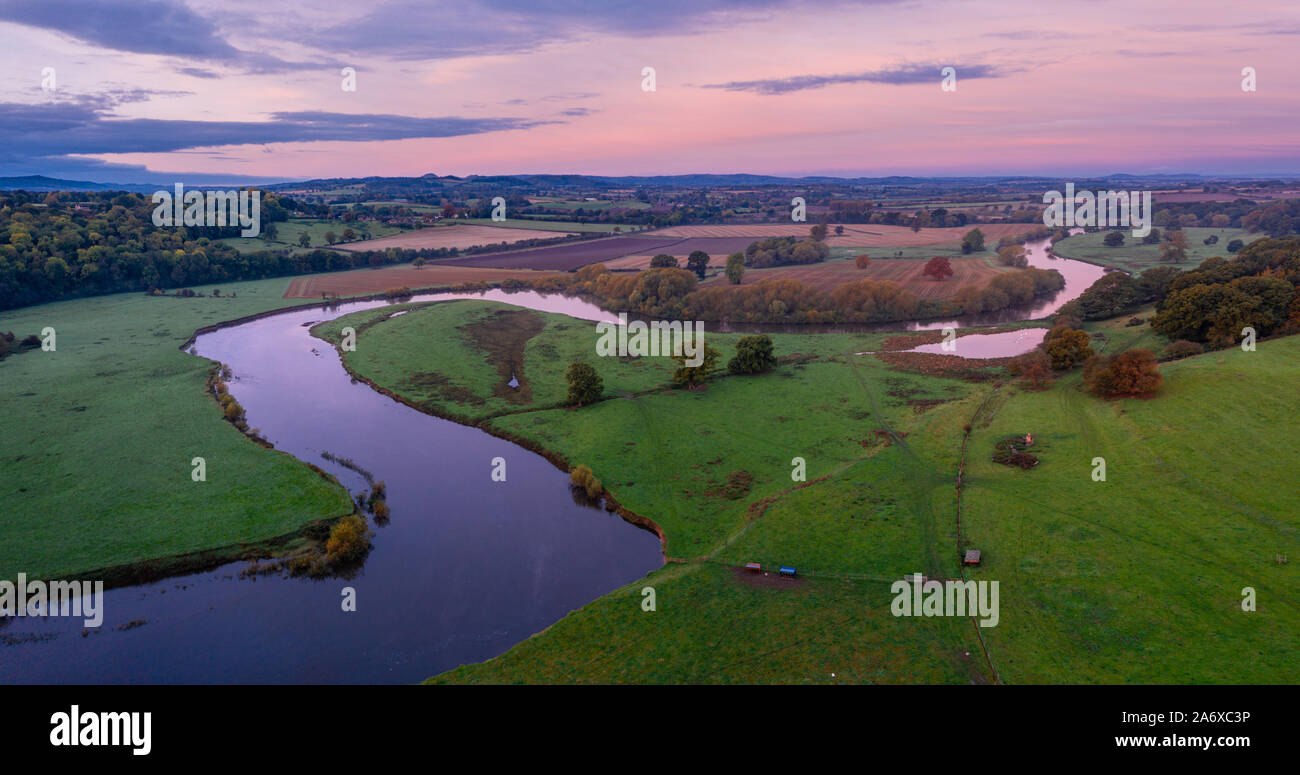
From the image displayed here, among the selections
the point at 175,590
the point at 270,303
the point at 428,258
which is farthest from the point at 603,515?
the point at 428,258

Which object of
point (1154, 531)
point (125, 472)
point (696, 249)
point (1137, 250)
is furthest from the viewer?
point (696, 249)

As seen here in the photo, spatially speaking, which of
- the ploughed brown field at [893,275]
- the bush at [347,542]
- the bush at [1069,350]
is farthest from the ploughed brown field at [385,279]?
the bush at [1069,350]

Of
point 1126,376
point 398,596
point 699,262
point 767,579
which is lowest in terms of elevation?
point 398,596

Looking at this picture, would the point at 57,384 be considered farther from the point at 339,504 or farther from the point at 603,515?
the point at 603,515

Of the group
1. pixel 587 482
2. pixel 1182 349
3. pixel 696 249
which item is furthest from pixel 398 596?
pixel 696 249

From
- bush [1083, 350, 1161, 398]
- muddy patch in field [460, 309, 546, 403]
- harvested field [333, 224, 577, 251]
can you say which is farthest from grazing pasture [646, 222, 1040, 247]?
bush [1083, 350, 1161, 398]

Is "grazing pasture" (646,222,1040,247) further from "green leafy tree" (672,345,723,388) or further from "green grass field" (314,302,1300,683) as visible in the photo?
"green grass field" (314,302,1300,683)

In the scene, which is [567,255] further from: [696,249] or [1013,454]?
[1013,454]
